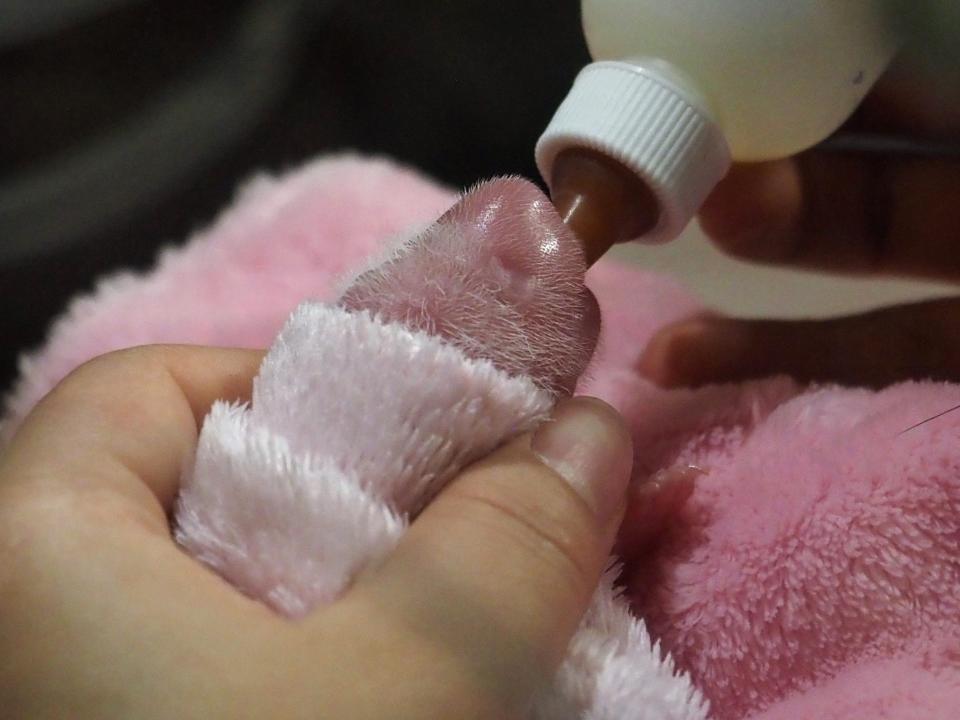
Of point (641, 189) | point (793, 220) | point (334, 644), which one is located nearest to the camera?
point (334, 644)

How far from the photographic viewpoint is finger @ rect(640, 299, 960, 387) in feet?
1.42

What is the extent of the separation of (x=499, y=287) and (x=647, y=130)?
8 centimetres

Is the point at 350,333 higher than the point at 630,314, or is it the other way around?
the point at 350,333

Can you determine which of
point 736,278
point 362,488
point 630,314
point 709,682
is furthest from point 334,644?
point 736,278

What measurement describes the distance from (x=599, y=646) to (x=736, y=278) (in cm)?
42

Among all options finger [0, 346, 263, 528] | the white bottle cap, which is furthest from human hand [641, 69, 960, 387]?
finger [0, 346, 263, 528]

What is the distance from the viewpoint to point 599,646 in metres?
0.28

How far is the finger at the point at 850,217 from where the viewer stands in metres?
0.50

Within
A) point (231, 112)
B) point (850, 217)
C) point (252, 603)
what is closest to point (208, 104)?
point (231, 112)

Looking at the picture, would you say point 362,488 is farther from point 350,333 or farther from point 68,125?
point 68,125

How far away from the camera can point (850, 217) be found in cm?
53

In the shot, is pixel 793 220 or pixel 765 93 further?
pixel 793 220

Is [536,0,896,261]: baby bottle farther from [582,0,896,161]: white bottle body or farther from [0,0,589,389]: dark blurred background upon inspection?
[0,0,589,389]: dark blurred background

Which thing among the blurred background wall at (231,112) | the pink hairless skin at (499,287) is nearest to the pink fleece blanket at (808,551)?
the pink hairless skin at (499,287)
